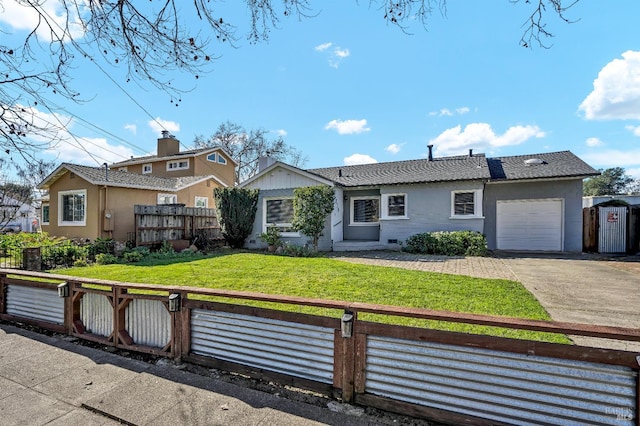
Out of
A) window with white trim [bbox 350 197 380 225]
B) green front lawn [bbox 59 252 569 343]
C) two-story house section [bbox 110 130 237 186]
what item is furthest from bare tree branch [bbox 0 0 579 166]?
two-story house section [bbox 110 130 237 186]

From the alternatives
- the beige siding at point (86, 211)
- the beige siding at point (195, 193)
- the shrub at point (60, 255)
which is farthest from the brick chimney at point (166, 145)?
the shrub at point (60, 255)

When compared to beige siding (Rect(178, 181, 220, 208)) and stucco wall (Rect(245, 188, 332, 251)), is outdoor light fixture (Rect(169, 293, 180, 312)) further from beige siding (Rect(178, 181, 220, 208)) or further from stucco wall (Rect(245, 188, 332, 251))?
beige siding (Rect(178, 181, 220, 208))

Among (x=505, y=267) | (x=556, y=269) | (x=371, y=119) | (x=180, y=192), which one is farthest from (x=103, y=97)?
(x=180, y=192)

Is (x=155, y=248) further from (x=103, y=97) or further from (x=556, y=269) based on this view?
(x=556, y=269)

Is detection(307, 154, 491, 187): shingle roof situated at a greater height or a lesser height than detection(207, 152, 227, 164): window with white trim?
lesser

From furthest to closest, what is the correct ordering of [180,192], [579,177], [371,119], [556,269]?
[180,192] → [371,119] → [579,177] → [556,269]

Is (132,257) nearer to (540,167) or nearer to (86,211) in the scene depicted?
(86,211)

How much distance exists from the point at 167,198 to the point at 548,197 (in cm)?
1853

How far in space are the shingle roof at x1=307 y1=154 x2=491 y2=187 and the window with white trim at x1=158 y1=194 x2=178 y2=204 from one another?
868 cm

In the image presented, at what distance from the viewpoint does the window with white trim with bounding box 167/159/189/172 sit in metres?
23.7

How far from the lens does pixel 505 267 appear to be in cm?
917

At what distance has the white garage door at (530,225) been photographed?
13023 mm

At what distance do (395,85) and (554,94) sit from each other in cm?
480

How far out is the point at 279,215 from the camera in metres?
14.3
